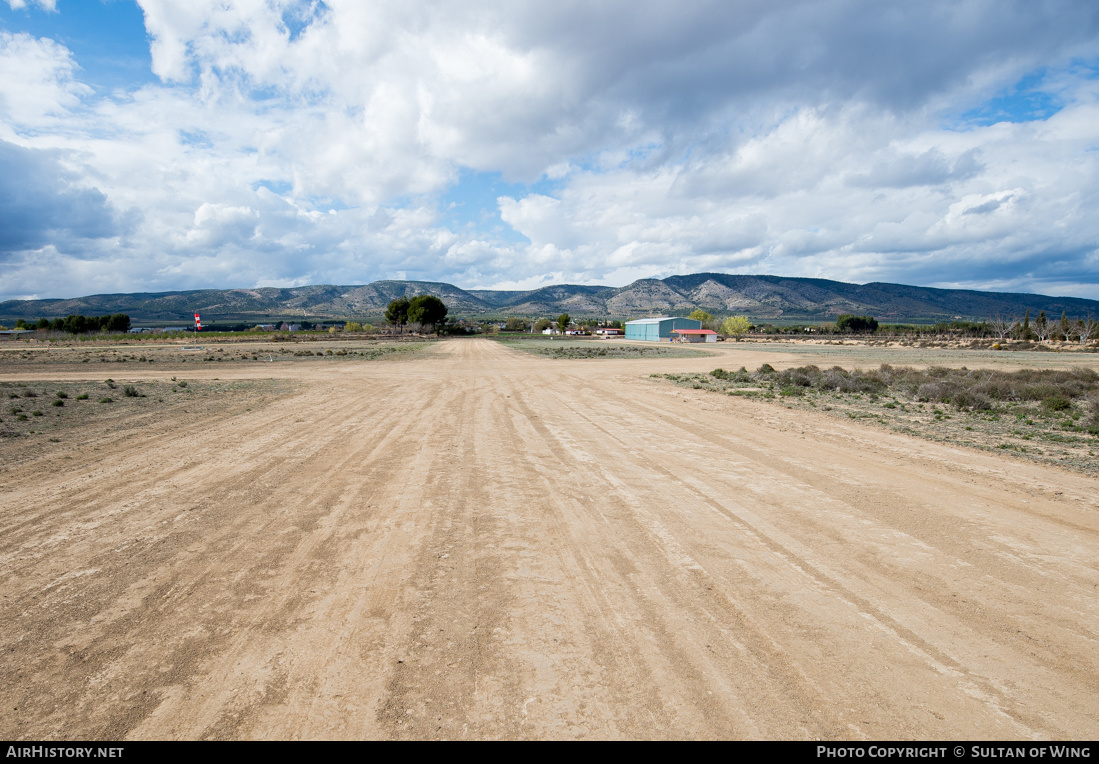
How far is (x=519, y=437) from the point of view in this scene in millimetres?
11875

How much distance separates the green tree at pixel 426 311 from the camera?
111188mm

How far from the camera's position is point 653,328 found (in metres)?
106

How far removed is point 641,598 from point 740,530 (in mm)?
2226

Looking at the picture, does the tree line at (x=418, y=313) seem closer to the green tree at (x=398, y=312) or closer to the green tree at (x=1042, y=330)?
the green tree at (x=398, y=312)

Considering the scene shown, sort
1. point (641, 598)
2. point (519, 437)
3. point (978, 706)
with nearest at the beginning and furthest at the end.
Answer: point (978, 706) < point (641, 598) < point (519, 437)

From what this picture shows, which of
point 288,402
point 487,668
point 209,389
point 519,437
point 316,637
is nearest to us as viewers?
Result: point 487,668

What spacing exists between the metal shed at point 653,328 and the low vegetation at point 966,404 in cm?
8006

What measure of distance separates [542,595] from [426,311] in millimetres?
111925

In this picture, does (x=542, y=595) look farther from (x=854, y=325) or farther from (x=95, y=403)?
(x=854, y=325)

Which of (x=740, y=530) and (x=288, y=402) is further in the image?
(x=288, y=402)

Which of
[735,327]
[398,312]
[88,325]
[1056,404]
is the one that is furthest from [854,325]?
[88,325]

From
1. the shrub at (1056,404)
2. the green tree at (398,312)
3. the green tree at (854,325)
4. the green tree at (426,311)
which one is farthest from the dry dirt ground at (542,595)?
the green tree at (854,325)
